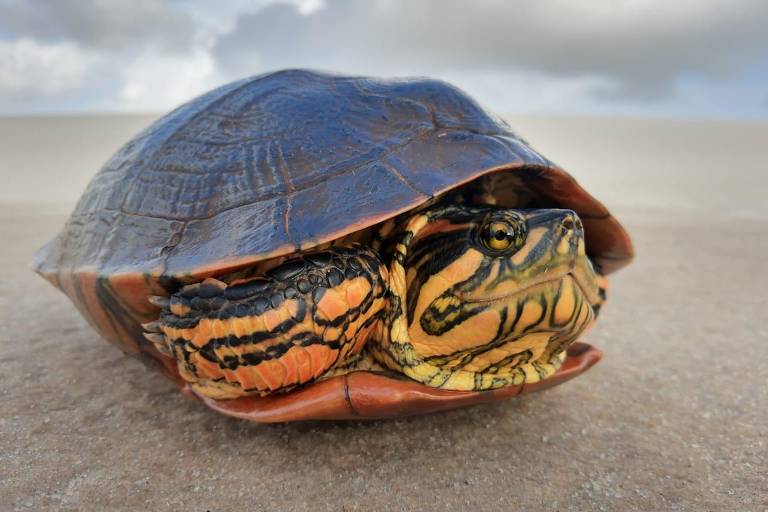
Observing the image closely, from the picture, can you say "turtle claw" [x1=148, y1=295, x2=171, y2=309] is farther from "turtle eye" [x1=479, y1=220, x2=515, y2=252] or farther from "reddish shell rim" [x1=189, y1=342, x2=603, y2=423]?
"turtle eye" [x1=479, y1=220, x2=515, y2=252]

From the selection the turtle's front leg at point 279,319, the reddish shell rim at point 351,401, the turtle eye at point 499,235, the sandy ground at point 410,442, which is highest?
the turtle eye at point 499,235

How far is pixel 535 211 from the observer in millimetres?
1617

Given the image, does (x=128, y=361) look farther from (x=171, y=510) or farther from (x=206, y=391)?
(x=171, y=510)

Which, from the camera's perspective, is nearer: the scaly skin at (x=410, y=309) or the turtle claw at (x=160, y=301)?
the scaly skin at (x=410, y=309)

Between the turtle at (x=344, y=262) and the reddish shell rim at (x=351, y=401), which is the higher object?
the turtle at (x=344, y=262)

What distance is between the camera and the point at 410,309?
1.69 m

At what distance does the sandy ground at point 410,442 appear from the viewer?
4.98 feet

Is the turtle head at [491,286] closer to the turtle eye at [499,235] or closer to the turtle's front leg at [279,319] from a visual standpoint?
the turtle eye at [499,235]

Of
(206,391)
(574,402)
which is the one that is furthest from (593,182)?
(206,391)

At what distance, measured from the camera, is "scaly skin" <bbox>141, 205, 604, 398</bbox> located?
149 centimetres

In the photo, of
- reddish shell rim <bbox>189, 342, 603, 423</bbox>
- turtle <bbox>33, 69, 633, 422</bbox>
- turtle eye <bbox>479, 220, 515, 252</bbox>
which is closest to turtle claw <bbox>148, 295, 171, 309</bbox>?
turtle <bbox>33, 69, 633, 422</bbox>

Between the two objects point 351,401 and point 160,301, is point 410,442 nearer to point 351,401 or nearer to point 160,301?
point 351,401

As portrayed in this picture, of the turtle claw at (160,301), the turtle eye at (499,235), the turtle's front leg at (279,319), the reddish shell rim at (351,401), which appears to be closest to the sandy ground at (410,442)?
the reddish shell rim at (351,401)

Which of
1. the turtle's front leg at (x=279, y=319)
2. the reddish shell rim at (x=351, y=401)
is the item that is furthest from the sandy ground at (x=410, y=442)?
the turtle's front leg at (x=279, y=319)
